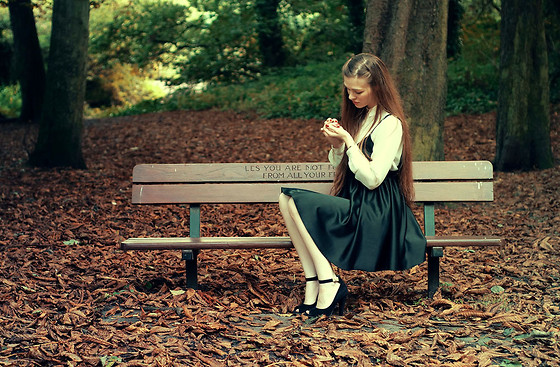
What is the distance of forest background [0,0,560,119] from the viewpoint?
607 inches

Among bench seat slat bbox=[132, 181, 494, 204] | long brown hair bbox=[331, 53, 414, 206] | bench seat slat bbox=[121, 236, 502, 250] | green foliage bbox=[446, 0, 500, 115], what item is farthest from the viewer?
green foliage bbox=[446, 0, 500, 115]

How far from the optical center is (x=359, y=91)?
389 centimetres

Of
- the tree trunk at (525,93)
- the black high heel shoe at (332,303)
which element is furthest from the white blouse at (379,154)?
the tree trunk at (525,93)

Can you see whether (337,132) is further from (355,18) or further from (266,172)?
(355,18)

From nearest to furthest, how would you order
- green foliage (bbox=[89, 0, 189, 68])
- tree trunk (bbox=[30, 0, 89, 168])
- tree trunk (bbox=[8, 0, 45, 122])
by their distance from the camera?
tree trunk (bbox=[30, 0, 89, 168]) < tree trunk (bbox=[8, 0, 45, 122]) < green foliage (bbox=[89, 0, 189, 68])

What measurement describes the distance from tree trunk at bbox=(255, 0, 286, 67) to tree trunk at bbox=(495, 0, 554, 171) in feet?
33.3

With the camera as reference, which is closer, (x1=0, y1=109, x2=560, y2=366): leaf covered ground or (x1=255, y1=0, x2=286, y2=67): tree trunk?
(x1=0, y1=109, x2=560, y2=366): leaf covered ground

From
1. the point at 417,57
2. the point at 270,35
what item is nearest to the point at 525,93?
the point at 417,57

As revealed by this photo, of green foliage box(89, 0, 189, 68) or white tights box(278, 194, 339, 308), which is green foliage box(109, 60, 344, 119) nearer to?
green foliage box(89, 0, 189, 68)

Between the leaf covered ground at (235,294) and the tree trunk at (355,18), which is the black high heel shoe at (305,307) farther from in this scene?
the tree trunk at (355,18)

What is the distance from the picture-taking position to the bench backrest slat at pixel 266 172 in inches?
182

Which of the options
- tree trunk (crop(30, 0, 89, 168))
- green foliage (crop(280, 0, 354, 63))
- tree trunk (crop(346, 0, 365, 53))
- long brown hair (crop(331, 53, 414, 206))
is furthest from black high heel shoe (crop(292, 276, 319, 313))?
green foliage (crop(280, 0, 354, 63))

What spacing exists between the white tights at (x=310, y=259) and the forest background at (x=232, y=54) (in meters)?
10.2

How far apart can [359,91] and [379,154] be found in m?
0.39
